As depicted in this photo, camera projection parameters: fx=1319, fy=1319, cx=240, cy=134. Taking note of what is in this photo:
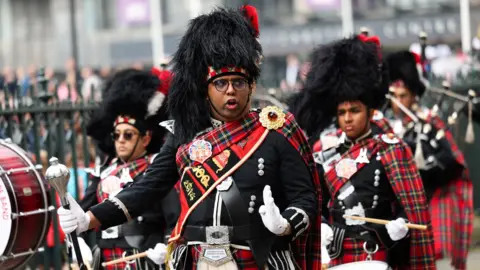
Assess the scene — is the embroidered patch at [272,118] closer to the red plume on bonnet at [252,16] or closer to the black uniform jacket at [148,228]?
the red plume on bonnet at [252,16]

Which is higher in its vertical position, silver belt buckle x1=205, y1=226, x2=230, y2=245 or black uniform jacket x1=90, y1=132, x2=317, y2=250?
black uniform jacket x1=90, y1=132, x2=317, y2=250

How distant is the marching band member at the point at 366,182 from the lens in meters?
7.82

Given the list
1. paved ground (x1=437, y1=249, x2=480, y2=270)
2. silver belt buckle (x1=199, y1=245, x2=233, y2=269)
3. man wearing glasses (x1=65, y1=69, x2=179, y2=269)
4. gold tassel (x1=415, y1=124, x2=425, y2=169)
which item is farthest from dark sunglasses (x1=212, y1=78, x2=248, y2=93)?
paved ground (x1=437, y1=249, x2=480, y2=270)

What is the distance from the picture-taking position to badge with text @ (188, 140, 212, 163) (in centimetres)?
615

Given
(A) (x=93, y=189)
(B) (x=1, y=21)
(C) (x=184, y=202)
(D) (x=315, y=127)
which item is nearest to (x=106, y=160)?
(A) (x=93, y=189)

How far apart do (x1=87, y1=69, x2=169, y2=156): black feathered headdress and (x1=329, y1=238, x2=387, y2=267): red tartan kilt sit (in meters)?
1.37

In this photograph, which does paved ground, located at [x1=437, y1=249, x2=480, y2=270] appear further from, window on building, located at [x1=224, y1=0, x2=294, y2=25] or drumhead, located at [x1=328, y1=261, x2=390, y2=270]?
window on building, located at [x1=224, y1=0, x2=294, y2=25]

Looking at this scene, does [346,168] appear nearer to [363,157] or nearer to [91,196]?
[363,157]

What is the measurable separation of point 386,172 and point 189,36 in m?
2.15

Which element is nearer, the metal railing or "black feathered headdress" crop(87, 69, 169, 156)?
"black feathered headdress" crop(87, 69, 169, 156)

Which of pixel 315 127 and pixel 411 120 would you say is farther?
pixel 411 120

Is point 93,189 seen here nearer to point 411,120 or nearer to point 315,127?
point 315,127

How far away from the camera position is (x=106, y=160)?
8.55 meters

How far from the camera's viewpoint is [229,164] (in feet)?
20.1
